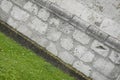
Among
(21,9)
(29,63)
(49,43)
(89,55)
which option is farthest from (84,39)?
(21,9)

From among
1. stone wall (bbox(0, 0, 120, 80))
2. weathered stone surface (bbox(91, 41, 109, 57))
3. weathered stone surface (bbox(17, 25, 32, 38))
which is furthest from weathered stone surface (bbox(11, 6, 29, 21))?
weathered stone surface (bbox(91, 41, 109, 57))

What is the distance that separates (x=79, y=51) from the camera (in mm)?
7781

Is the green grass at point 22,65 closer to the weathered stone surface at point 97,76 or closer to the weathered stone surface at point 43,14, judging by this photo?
the weathered stone surface at point 97,76

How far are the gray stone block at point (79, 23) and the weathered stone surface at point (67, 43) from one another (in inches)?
17.5

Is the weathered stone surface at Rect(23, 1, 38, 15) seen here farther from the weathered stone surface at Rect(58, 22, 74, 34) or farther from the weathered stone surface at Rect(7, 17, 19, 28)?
the weathered stone surface at Rect(58, 22, 74, 34)

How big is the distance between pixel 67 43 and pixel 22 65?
4.56 ft

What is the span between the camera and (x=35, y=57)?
314 inches

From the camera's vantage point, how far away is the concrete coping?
289 inches

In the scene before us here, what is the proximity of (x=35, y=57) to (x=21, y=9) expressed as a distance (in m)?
1.49

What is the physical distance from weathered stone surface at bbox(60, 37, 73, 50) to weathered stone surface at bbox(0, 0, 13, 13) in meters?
1.94

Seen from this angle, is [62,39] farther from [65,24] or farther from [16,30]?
[16,30]

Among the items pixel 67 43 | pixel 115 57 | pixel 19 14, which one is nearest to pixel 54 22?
pixel 67 43

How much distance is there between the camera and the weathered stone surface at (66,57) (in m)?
7.92

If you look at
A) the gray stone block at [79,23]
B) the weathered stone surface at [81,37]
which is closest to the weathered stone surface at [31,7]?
the gray stone block at [79,23]
